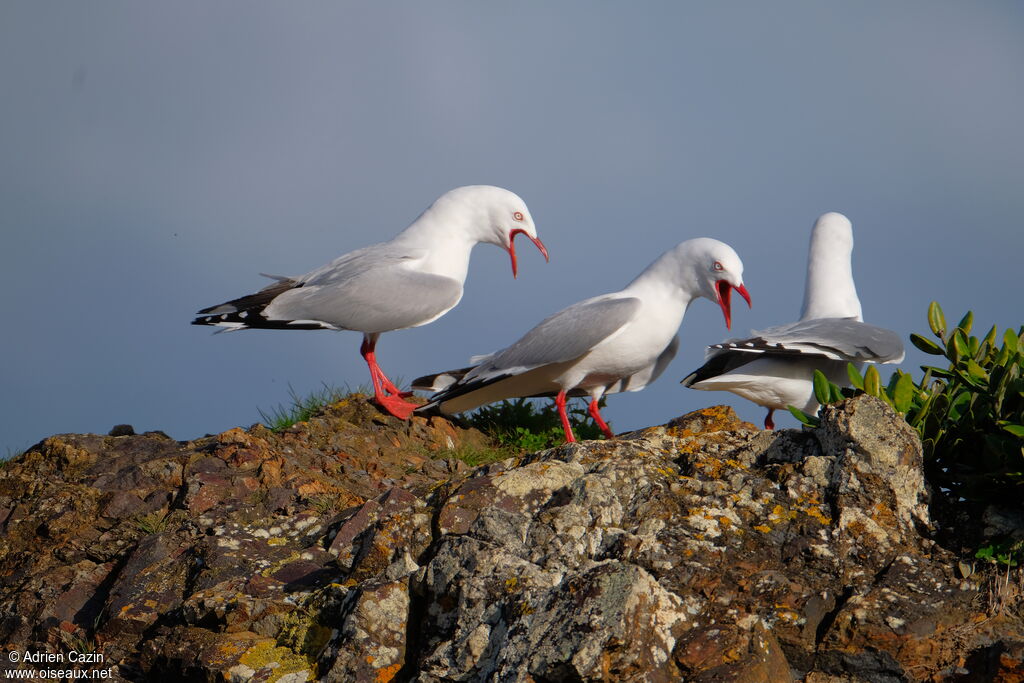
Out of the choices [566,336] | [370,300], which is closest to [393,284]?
[370,300]

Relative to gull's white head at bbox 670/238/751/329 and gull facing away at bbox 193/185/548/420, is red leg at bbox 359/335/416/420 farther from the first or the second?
gull's white head at bbox 670/238/751/329

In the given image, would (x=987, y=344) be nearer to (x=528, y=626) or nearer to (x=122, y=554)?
(x=528, y=626)

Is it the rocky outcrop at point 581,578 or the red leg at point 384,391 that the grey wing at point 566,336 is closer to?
the red leg at point 384,391

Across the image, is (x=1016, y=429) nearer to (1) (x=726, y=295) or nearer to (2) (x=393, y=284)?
(1) (x=726, y=295)

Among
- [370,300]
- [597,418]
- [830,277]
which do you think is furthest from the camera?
[830,277]

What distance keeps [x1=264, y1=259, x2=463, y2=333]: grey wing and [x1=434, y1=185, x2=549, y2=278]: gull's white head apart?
1032 mm

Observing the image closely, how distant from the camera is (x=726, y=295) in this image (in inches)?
324

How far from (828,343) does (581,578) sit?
14.8ft

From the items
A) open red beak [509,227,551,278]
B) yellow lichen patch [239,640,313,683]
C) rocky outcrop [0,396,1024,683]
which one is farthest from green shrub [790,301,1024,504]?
open red beak [509,227,551,278]

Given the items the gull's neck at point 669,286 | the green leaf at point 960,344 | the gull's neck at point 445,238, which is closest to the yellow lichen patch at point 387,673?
the green leaf at point 960,344

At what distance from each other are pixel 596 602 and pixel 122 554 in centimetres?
333

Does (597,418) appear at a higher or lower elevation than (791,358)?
lower

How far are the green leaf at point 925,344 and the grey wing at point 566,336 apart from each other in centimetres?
298

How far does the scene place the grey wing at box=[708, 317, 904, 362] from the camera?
7516mm
